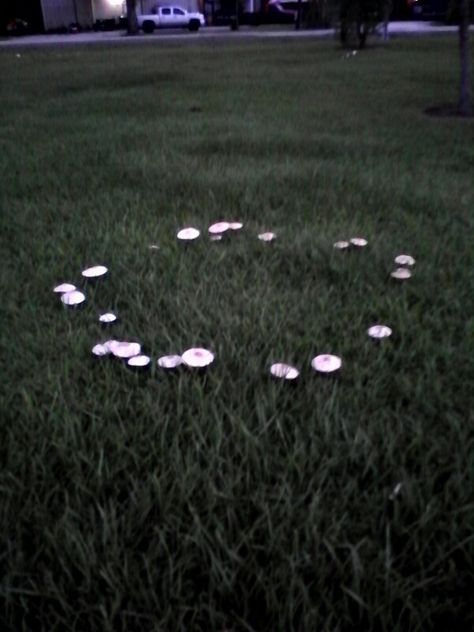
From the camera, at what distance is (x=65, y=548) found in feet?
3.16

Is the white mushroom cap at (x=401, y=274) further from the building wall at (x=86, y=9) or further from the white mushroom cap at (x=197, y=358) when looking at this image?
the building wall at (x=86, y=9)

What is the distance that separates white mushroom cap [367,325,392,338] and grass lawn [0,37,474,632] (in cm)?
3

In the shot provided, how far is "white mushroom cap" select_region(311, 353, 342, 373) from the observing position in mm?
1395

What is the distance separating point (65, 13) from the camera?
37.4 metres

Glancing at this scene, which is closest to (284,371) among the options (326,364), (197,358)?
(326,364)

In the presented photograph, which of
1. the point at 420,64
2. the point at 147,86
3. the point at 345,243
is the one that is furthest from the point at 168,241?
the point at 420,64

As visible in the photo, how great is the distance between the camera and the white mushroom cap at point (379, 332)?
1.62 metres

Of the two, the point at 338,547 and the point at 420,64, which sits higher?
the point at 420,64

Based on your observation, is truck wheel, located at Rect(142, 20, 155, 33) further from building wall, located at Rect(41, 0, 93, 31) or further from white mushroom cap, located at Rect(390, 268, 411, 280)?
white mushroom cap, located at Rect(390, 268, 411, 280)

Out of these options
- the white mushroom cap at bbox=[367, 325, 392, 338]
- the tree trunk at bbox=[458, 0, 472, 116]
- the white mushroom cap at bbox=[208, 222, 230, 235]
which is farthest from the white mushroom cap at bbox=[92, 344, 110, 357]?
the tree trunk at bbox=[458, 0, 472, 116]

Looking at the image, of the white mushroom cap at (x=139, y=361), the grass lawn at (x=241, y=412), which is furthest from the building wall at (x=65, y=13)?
the white mushroom cap at (x=139, y=361)

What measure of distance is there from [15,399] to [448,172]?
326cm

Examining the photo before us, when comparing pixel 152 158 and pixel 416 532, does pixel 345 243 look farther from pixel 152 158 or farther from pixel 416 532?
pixel 152 158

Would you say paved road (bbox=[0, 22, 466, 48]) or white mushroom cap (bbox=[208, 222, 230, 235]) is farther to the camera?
paved road (bbox=[0, 22, 466, 48])
